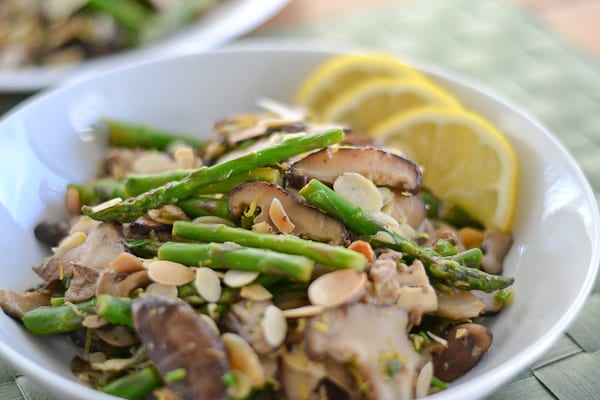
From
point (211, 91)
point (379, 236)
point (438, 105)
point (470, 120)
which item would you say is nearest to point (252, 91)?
point (211, 91)

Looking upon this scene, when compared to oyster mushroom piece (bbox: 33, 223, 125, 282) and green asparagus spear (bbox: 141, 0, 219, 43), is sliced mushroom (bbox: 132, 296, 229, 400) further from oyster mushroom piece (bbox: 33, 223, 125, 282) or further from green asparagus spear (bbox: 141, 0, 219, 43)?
green asparagus spear (bbox: 141, 0, 219, 43)

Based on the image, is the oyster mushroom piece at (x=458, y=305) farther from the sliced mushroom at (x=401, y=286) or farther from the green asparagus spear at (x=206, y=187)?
the green asparagus spear at (x=206, y=187)

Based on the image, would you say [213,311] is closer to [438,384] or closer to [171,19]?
[438,384]

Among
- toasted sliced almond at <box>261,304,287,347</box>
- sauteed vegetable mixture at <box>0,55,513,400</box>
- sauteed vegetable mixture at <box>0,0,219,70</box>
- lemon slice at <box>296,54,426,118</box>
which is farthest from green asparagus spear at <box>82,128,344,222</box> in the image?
sauteed vegetable mixture at <box>0,0,219,70</box>

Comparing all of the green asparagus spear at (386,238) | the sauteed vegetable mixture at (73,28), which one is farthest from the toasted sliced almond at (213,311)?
the sauteed vegetable mixture at (73,28)

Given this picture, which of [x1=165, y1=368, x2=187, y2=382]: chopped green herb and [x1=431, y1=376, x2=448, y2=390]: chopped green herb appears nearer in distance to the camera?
[x1=165, y1=368, x2=187, y2=382]: chopped green herb

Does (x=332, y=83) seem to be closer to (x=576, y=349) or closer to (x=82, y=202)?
(x=82, y=202)
